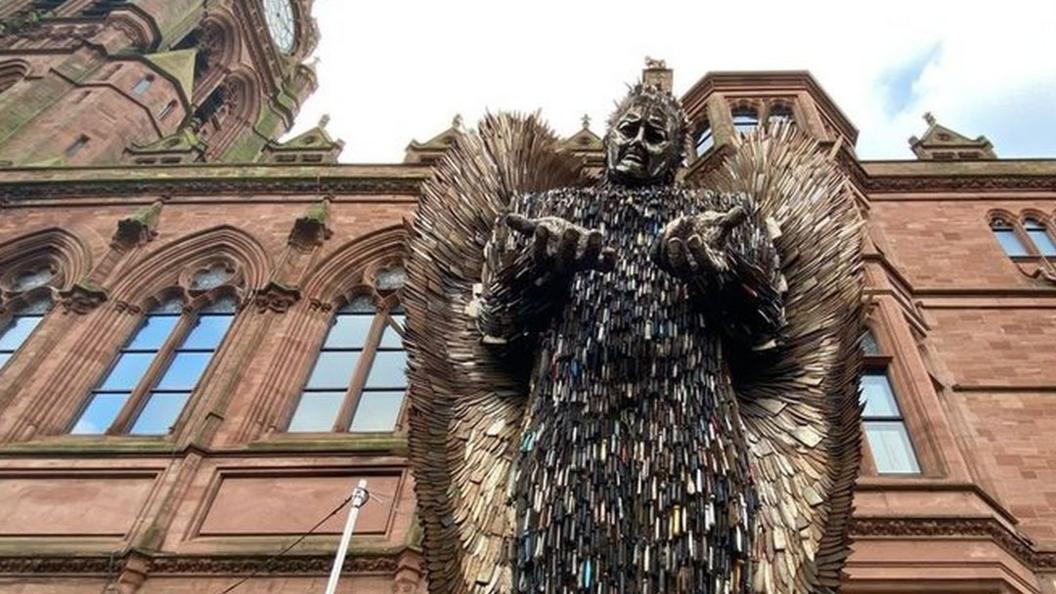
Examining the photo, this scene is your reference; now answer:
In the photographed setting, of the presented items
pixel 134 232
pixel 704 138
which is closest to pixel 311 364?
pixel 134 232

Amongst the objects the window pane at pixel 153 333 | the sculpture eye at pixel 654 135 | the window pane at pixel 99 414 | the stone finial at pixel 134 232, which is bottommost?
the sculpture eye at pixel 654 135

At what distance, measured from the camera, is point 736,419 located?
2.66 meters

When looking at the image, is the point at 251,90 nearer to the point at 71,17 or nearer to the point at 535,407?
the point at 71,17

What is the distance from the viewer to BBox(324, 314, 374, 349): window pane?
1053 centimetres

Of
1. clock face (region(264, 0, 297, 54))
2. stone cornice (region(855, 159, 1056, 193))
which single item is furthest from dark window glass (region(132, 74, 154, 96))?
stone cornice (region(855, 159, 1056, 193))

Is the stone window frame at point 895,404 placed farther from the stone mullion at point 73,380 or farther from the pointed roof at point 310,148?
the pointed roof at point 310,148

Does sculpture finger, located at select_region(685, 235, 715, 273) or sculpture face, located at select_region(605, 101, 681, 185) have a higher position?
sculpture face, located at select_region(605, 101, 681, 185)

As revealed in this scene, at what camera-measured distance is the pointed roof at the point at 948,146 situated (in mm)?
14391

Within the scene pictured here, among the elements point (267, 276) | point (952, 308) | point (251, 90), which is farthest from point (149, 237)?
point (251, 90)

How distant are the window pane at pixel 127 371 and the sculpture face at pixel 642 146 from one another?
873 cm

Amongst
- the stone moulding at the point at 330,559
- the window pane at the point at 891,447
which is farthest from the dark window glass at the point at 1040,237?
the stone moulding at the point at 330,559

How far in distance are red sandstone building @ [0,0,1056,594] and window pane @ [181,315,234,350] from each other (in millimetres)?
36

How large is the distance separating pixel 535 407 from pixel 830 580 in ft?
3.88

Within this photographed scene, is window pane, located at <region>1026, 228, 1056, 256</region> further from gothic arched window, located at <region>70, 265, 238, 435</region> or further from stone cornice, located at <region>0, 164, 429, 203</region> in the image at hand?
gothic arched window, located at <region>70, 265, 238, 435</region>
